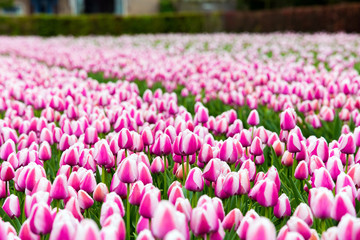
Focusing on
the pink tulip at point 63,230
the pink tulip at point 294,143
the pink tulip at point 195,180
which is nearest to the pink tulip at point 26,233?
the pink tulip at point 63,230

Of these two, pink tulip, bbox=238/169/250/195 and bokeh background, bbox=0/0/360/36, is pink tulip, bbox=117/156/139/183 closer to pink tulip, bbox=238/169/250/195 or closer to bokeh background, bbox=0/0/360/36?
pink tulip, bbox=238/169/250/195

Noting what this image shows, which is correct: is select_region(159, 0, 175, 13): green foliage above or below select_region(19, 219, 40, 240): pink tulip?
above

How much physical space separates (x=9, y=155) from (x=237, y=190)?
1277 millimetres

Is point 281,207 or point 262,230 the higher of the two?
point 262,230

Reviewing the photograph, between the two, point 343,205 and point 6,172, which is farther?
point 6,172

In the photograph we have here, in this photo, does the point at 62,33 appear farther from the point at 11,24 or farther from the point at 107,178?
the point at 107,178

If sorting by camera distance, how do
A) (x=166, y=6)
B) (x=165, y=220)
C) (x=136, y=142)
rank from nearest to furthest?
(x=165, y=220) < (x=136, y=142) < (x=166, y=6)

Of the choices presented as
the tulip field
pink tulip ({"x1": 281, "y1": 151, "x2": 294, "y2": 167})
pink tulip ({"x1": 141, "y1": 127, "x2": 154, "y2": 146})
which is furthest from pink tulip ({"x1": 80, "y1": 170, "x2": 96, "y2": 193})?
pink tulip ({"x1": 281, "y1": 151, "x2": 294, "y2": 167})

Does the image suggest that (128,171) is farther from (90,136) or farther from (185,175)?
(90,136)

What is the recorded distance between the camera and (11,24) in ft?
94.8

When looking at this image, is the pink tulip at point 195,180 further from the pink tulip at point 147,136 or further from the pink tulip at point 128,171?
the pink tulip at point 147,136

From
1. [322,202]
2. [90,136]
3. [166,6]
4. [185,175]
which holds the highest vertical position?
[166,6]

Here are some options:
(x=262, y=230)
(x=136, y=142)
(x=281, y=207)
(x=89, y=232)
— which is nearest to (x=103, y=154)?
(x=136, y=142)

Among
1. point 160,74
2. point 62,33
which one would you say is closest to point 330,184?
point 160,74
